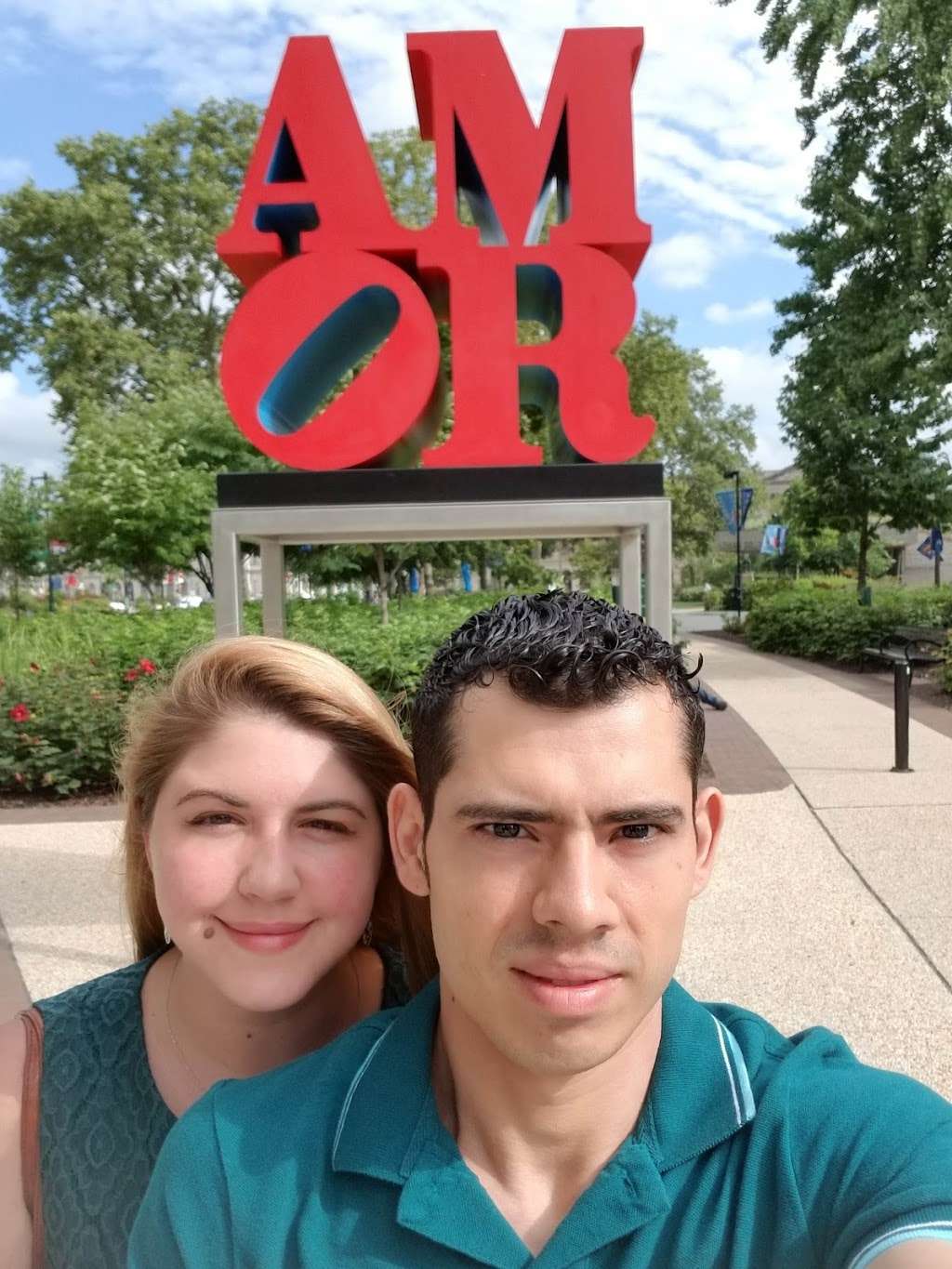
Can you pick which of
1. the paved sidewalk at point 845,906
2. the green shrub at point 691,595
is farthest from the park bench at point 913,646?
the green shrub at point 691,595

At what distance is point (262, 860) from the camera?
1628mm

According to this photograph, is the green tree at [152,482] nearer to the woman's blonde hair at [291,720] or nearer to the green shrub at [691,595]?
the woman's blonde hair at [291,720]

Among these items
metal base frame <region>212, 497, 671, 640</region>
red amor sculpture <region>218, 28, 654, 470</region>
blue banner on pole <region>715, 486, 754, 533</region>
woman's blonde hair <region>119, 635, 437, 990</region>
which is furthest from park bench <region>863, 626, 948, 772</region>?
blue banner on pole <region>715, 486, 754, 533</region>

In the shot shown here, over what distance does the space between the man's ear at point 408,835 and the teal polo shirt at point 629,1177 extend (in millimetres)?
231

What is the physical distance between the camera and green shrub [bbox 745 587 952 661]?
18.2 m

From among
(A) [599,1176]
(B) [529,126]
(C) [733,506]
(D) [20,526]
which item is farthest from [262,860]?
(D) [20,526]

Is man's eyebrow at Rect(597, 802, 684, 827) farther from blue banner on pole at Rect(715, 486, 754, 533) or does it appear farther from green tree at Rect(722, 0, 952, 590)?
blue banner on pole at Rect(715, 486, 754, 533)

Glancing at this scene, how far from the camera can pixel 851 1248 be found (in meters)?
1.04

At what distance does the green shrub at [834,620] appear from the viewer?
18188 millimetres

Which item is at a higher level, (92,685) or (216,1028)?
(216,1028)

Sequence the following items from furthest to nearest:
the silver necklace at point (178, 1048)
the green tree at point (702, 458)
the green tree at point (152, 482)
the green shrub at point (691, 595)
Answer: the green shrub at point (691, 595) → the green tree at point (702, 458) → the green tree at point (152, 482) → the silver necklace at point (178, 1048)

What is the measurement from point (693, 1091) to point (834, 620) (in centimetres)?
1882

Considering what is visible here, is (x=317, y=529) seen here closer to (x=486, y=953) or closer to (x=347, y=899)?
(x=347, y=899)

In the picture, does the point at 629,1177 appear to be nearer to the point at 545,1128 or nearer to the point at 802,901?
the point at 545,1128
